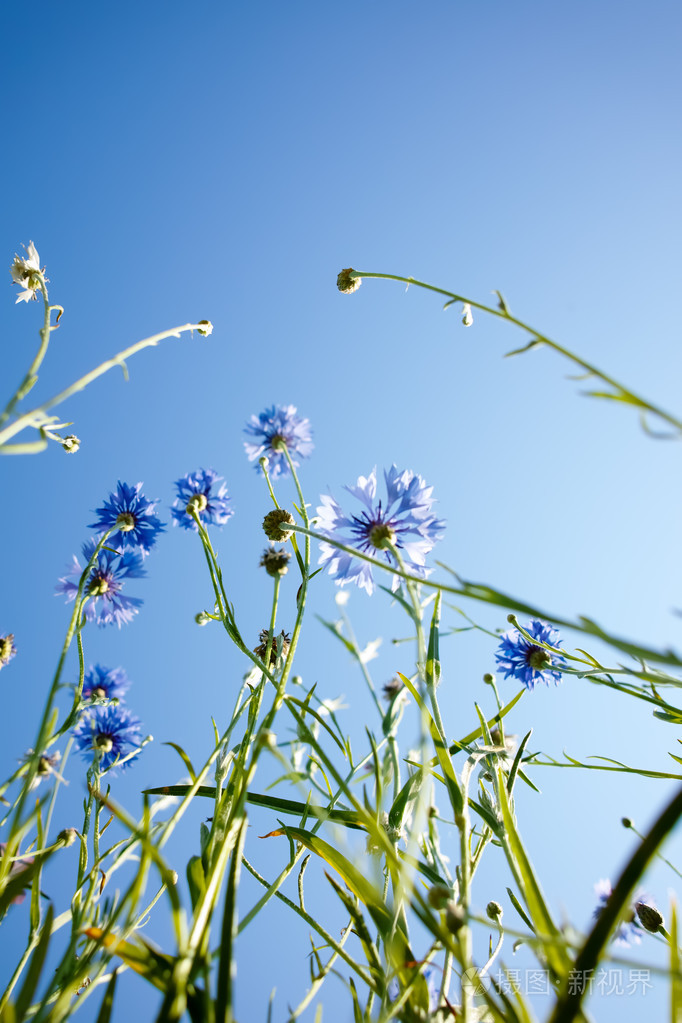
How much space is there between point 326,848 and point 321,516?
0.44 metres

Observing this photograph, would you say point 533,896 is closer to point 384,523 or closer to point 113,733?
point 384,523

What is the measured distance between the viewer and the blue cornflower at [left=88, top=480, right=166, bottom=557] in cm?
112

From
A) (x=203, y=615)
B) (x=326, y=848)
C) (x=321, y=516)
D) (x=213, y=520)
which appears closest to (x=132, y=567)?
(x=203, y=615)

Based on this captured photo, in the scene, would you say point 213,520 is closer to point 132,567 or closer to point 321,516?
point 132,567

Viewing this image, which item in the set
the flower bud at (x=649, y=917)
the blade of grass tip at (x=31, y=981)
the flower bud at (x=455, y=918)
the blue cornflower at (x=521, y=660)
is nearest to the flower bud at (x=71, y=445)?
the blade of grass tip at (x=31, y=981)

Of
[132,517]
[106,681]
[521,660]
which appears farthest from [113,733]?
[521,660]

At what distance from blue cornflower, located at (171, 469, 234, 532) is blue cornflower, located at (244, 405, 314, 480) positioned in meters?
0.14

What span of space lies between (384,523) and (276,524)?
204 mm

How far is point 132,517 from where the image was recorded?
1108 millimetres

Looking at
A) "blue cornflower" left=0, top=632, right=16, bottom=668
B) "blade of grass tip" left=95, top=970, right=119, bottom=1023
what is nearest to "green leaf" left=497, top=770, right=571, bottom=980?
"blade of grass tip" left=95, top=970, right=119, bottom=1023

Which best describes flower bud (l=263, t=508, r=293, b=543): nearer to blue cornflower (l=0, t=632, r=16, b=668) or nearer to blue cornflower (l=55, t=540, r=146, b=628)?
blue cornflower (l=55, t=540, r=146, b=628)

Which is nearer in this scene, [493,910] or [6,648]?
[493,910]

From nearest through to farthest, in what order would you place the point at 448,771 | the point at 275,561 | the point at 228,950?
the point at 228,950 → the point at 448,771 → the point at 275,561

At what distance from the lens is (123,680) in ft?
4.14
